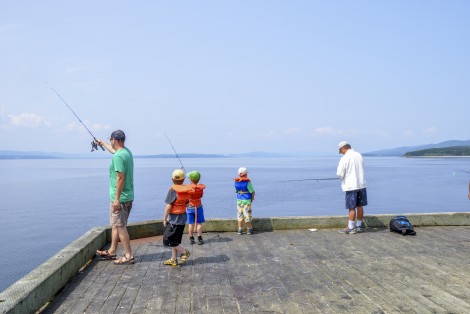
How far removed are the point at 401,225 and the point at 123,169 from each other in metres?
5.44

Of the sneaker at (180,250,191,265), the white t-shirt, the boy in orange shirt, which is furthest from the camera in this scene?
the white t-shirt

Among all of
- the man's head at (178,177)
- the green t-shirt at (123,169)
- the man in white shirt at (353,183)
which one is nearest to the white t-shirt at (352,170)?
the man in white shirt at (353,183)

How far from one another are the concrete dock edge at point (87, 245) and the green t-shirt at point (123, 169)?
2.97ft

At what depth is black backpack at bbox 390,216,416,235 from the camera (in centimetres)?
824

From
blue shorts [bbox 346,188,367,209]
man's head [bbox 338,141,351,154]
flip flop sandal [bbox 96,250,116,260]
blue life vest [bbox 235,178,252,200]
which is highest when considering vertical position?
man's head [bbox 338,141,351,154]

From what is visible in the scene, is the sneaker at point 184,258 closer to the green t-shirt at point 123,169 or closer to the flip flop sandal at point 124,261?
the flip flop sandal at point 124,261

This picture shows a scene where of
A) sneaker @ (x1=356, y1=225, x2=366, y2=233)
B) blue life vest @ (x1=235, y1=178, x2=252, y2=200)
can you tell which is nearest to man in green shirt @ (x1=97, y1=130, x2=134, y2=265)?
blue life vest @ (x1=235, y1=178, x2=252, y2=200)

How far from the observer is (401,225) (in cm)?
838

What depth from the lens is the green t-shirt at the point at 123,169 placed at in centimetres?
607

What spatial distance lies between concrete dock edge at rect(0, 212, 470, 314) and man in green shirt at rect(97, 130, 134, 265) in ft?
1.75

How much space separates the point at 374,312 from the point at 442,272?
196 cm

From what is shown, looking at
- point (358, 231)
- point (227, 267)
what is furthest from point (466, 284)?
point (358, 231)

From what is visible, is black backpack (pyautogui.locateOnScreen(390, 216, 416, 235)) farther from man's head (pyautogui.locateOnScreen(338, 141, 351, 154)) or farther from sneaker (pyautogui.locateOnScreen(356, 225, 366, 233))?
man's head (pyautogui.locateOnScreen(338, 141, 351, 154))

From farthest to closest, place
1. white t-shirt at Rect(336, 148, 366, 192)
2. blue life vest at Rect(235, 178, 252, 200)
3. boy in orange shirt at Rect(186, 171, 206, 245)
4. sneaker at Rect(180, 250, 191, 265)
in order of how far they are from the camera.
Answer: white t-shirt at Rect(336, 148, 366, 192) < blue life vest at Rect(235, 178, 252, 200) < boy in orange shirt at Rect(186, 171, 206, 245) < sneaker at Rect(180, 250, 191, 265)
